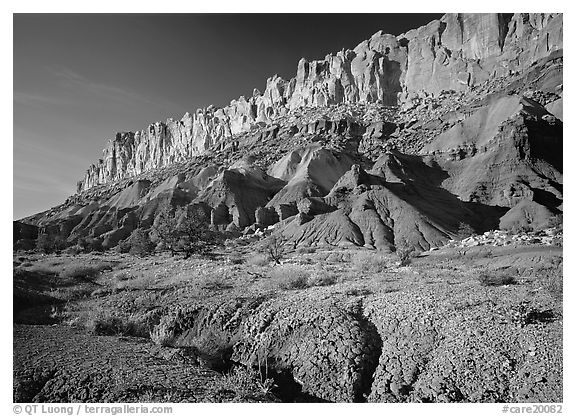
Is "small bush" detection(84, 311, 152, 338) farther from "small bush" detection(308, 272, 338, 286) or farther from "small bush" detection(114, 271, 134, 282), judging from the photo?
"small bush" detection(114, 271, 134, 282)

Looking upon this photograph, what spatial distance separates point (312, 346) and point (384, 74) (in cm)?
15874

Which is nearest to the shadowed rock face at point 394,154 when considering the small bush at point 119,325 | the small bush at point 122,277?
the small bush at point 119,325

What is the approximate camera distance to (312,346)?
6.71m

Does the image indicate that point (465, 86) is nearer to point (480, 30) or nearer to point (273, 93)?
point (480, 30)

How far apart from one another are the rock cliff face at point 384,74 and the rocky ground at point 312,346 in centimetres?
12127

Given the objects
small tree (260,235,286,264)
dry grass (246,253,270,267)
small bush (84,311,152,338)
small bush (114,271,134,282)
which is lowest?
small bush (84,311,152,338)

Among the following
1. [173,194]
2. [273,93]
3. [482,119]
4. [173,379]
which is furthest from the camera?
[273,93]

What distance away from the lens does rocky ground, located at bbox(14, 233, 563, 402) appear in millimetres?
5531

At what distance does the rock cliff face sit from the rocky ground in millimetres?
121270

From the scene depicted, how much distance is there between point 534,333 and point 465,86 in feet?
463

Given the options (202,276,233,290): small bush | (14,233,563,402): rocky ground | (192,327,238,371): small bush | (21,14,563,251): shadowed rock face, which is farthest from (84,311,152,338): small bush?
(21,14,563,251): shadowed rock face

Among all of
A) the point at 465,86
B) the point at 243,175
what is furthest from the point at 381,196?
the point at 465,86
